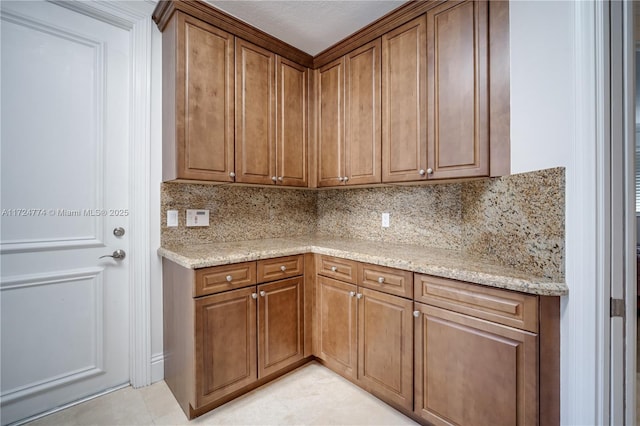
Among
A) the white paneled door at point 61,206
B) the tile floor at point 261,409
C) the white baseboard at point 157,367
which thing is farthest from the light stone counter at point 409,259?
the tile floor at point 261,409

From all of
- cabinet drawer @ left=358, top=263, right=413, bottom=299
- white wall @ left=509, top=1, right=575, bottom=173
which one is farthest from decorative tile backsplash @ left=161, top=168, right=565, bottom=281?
cabinet drawer @ left=358, top=263, right=413, bottom=299

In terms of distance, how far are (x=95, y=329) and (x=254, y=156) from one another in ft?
5.16

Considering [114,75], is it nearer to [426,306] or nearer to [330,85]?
[330,85]

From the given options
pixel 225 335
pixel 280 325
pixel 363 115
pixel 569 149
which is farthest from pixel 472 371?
pixel 363 115

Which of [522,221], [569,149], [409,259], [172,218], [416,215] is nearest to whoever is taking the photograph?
[569,149]

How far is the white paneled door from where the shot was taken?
161 centimetres

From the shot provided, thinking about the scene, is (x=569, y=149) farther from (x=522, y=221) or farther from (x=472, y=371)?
(x=472, y=371)

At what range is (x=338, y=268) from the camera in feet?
6.54

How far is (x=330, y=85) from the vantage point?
94.7 inches

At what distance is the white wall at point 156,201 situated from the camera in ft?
6.63

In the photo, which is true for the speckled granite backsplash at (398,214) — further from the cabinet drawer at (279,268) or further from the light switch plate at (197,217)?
the light switch plate at (197,217)

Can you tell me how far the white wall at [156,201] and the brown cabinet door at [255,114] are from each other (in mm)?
561

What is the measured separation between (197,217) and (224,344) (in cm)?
A: 98

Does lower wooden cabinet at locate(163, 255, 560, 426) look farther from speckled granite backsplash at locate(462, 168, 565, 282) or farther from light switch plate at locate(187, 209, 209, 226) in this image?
light switch plate at locate(187, 209, 209, 226)
